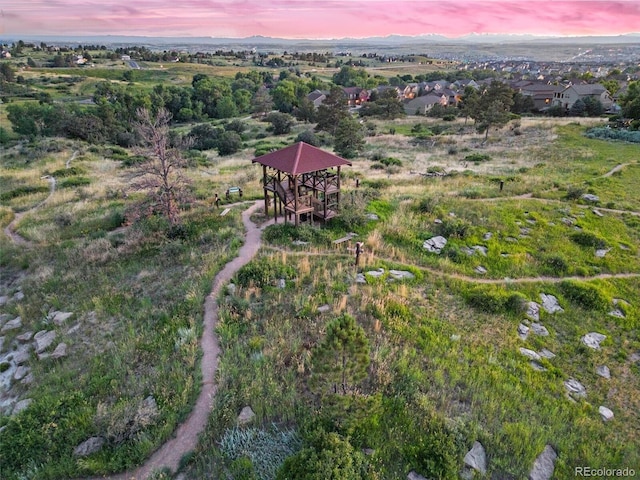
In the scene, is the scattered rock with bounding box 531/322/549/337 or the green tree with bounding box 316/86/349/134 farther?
the green tree with bounding box 316/86/349/134

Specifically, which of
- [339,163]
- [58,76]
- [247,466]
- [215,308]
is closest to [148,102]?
[58,76]

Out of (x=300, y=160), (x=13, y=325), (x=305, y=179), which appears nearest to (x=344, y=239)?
(x=305, y=179)

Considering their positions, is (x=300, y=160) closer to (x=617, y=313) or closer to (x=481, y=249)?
(x=481, y=249)

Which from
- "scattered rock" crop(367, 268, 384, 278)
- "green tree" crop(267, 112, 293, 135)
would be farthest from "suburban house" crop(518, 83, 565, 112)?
"scattered rock" crop(367, 268, 384, 278)

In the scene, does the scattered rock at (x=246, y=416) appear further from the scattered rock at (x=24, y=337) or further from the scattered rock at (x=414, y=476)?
the scattered rock at (x=24, y=337)

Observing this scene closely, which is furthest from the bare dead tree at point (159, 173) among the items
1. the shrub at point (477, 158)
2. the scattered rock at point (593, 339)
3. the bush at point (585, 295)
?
the shrub at point (477, 158)

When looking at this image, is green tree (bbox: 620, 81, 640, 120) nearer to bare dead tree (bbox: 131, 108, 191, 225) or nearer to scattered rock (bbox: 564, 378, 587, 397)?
scattered rock (bbox: 564, 378, 587, 397)
